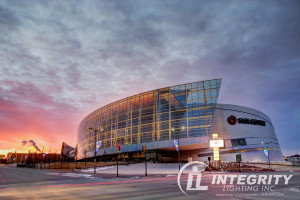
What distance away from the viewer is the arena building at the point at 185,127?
249 feet

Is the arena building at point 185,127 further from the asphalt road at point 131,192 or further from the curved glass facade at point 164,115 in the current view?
the asphalt road at point 131,192

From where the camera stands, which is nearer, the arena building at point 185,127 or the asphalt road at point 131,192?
the asphalt road at point 131,192

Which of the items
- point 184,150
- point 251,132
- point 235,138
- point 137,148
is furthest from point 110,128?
point 251,132

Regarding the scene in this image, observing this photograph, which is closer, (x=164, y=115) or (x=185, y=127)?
(x=185, y=127)

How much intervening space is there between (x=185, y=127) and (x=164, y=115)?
9509mm

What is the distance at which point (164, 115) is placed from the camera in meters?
82.5
